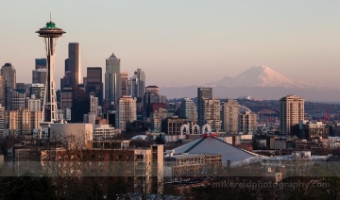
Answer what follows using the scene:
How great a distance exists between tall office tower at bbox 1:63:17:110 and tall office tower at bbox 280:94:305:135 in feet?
96.3

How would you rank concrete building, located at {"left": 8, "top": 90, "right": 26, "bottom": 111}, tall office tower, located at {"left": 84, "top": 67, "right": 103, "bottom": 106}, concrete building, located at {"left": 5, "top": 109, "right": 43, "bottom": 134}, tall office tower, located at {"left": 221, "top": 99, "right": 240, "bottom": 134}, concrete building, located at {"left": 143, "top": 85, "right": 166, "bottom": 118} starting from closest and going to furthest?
concrete building, located at {"left": 5, "top": 109, "right": 43, "bottom": 134} < tall office tower, located at {"left": 221, "top": 99, "right": 240, "bottom": 134} < concrete building, located at {"left": 8, "top": 90, "right": 26, "bottom": 111} < concrete building, located at {"left": 143, "top": 85, "right": 166, "bottom": 118} < tall office tower, located at {"left": 84, "top": 67, "right": 103, "bottom": 106}

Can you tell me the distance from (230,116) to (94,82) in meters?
30.1

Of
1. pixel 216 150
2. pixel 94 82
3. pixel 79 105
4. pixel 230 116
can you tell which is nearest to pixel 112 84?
pixel 94 82

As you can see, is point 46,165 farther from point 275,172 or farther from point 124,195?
point 275,172

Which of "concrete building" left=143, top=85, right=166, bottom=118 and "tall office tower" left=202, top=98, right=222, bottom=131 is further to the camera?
"concrete building" left=143, top=85, right=166, bottom=118

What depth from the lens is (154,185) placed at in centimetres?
1535

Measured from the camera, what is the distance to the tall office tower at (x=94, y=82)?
344ft

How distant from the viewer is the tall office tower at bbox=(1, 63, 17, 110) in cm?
9196

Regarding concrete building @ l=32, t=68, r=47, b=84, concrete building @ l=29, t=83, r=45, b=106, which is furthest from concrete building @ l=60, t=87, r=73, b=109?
concrete building @ l=32, t=68, r=47, b=84

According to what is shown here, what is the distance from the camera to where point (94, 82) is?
4181 inches

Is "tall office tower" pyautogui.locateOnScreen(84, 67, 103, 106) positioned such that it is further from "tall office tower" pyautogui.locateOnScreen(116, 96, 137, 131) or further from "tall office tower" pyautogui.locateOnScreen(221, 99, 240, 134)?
"tall office tower" pyautogui.locateOnScreen(221, 99, 240, 134)

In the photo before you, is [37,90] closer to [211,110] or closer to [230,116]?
[211,110]

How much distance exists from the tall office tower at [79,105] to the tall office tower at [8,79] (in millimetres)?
6099

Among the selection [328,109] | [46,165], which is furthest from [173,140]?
[328,109]
